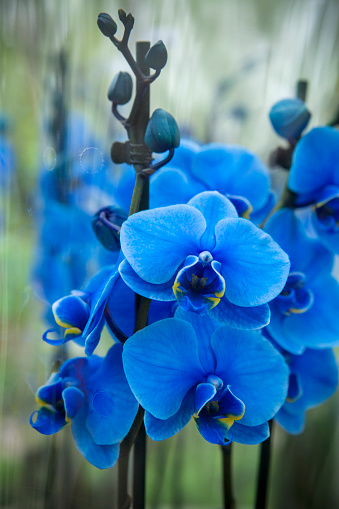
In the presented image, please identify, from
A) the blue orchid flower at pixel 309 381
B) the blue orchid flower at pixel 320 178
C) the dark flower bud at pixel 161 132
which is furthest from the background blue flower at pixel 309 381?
the dark flower bud at pixel 161 132

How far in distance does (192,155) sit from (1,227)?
168 millimetres

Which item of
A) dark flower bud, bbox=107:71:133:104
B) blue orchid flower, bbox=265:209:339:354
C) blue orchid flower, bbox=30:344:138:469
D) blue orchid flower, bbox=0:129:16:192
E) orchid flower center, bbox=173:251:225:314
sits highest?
dark flower bud, bbox=107:71:133:104

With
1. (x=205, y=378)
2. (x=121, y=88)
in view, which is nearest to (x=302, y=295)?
(x=205, y=378)

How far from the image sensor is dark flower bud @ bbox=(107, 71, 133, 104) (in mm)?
313

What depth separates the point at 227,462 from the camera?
40 centimetres

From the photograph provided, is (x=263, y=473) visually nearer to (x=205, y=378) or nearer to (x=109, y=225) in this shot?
(x=205, y=378)

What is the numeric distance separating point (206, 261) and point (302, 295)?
130 mm

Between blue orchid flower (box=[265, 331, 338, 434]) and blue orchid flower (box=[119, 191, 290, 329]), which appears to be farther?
blue orchid flower (box=[265, 331, 338, 434])

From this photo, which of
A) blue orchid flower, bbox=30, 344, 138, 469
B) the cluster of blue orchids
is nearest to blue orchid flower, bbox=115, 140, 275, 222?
the cluster of blue orchids

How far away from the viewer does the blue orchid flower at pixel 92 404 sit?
0.31m

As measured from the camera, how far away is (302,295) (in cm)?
37

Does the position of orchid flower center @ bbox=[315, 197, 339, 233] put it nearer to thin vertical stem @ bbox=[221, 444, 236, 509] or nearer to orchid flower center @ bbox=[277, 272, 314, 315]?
orchid flower center @ bbox=[277, 272, 314, 315]

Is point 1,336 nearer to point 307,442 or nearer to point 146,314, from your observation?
point 146,314

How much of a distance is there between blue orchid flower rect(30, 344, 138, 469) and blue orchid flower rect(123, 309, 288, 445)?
0.08 ft
